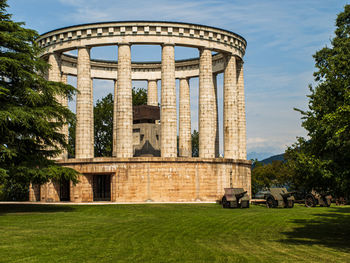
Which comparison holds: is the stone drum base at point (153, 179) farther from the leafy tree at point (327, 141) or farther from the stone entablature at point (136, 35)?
the leafy tree at point (327, 141)

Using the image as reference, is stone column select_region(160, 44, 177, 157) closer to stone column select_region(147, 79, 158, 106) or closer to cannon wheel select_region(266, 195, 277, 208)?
cannon wheel select_region(266, 195, 277, 208)

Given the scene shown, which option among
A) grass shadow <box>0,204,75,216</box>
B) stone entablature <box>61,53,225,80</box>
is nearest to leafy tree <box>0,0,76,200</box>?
grass shadow <box>0,204,75,216</box>

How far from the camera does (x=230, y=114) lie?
56000mm

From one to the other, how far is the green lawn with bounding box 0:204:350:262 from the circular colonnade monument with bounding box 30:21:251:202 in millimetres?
17127

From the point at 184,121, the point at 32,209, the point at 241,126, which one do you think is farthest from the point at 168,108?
the point at 32,209

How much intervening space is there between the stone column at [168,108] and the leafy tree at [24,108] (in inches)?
652

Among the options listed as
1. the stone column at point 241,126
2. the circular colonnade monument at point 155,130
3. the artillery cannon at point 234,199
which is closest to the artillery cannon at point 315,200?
the artillery cannon at point 234,199

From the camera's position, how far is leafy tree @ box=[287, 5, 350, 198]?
748 inches

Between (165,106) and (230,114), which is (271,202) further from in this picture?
(230,114)

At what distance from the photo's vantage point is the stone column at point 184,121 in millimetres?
61719

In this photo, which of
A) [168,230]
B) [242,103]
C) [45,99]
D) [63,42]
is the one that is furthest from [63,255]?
[242,103]

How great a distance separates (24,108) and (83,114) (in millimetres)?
19348

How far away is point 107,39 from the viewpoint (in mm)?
52156

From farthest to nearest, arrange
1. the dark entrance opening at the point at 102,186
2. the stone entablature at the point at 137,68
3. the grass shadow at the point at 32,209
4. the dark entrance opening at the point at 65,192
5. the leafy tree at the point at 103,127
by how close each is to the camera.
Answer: the leafy tree at the point at 103,127 < the stone entablature at the point at 137,68 < the dark entrance opening at the point at 102,186 < the dark entrance opening at the point at 65,192 < the grass shadow at the point at 32,209
